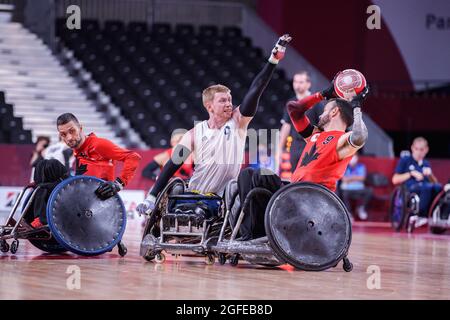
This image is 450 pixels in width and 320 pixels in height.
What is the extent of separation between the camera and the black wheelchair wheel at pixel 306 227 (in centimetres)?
601

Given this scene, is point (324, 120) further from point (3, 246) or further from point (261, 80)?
point (3, 246)

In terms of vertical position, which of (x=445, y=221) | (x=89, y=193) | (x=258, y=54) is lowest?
(x=445, y=221)

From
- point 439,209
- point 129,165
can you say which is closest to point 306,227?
point 129,165

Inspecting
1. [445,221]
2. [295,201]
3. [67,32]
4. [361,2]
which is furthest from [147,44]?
[295,201]

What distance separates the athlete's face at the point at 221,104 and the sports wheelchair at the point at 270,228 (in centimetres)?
57

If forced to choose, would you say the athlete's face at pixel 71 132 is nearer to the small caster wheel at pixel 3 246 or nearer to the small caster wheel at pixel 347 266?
the small caster wheel at pixel 3 246

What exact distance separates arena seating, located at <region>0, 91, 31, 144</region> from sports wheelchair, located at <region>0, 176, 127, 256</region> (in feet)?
26.1

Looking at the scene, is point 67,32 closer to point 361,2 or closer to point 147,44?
point 147,44

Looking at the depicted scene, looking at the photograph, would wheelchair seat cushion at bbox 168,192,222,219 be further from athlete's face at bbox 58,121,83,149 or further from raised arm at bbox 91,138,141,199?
athlete's face at bbox 58,121,83,149

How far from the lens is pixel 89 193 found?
22.4 ft

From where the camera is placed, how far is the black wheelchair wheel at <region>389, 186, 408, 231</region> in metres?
12.6

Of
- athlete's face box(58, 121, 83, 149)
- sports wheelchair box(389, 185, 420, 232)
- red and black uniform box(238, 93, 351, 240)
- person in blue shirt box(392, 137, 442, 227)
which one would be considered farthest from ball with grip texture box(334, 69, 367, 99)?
person in blue shirt box(392, 137, 442, 227)

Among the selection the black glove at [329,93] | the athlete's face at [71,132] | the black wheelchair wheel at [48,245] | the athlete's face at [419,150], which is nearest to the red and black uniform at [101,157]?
the athlete's face at [71,132]

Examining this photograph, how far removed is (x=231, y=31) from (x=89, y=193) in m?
14.3
